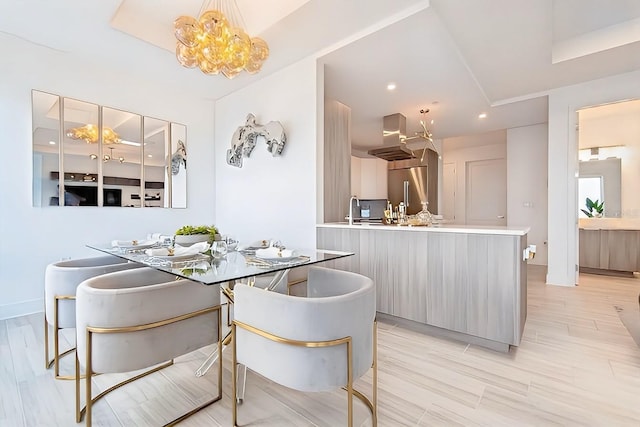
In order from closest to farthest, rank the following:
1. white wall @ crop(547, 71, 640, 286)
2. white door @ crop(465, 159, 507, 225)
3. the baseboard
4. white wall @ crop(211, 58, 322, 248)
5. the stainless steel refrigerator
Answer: the baseboard → white wall @ crop(211, 58, 322, 248) → white wall @ crop(547, 71, 640, 286) → the stainless steel refrigerator → white door @ crop(465, 159, 507, 225)

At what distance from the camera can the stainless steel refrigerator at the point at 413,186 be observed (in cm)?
627

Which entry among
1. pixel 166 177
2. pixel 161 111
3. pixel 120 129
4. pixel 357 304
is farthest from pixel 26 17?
pixel 357 304

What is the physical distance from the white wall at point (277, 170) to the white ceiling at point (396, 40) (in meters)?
0.23

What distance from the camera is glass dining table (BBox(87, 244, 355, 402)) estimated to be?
1.31 m

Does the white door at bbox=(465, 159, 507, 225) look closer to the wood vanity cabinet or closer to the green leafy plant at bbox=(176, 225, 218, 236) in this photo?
the wood vanity cabinet

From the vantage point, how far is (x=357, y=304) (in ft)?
3.85

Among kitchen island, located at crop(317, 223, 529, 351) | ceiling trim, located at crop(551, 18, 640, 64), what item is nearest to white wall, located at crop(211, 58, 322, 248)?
kitchen island, located at crop(317, 223, 529, 351)

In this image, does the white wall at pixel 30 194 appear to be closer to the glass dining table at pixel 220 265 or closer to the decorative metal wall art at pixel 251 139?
the decorative metal wall art at pixel 251 139

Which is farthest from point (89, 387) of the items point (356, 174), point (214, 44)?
point (356, 174)

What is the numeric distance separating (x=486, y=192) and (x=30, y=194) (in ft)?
26.3

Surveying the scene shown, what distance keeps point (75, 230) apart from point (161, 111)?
183 centimetres

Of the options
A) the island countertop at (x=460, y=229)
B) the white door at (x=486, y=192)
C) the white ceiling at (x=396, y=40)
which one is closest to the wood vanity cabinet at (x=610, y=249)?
the white door at (x=486, y=192)

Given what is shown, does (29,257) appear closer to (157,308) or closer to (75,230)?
(75,230)

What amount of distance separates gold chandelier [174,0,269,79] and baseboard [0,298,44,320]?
2886 mm
